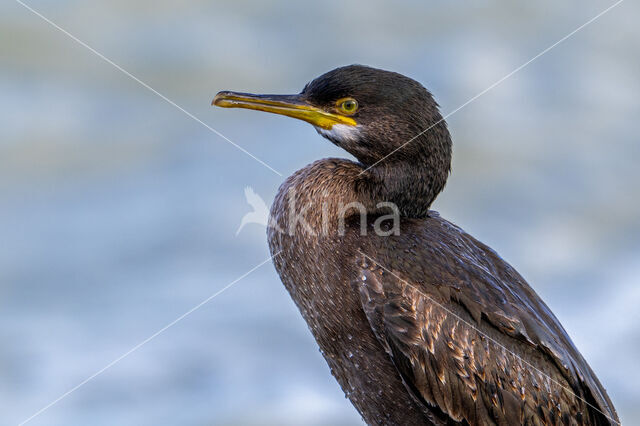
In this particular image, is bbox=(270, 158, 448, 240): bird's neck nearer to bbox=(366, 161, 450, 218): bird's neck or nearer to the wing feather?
bbox=(366, 161, 450, 218): bird's neck

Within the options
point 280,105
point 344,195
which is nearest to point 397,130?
point 344,195

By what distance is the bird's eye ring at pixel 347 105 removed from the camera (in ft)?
21.1

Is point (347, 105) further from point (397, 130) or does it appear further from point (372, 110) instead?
point (397, 130)

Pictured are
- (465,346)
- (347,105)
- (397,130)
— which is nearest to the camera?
(465,346)

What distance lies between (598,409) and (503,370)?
1.96ft

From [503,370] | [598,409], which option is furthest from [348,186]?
[598,409]

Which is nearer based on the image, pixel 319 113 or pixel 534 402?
pixel 534 402

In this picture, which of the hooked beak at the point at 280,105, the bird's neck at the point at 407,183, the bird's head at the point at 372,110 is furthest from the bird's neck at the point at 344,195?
the hooked beak at the point at 280,105

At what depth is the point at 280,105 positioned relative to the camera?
257 inches

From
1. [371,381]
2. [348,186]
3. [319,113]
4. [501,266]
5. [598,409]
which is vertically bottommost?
[598,409]

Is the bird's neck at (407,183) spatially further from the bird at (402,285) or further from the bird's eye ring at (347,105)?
the bird's eye ring at (347,105)

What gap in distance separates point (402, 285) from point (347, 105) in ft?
3.68

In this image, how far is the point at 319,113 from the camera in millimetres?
6523

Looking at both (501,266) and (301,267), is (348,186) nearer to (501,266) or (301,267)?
(301,267)
